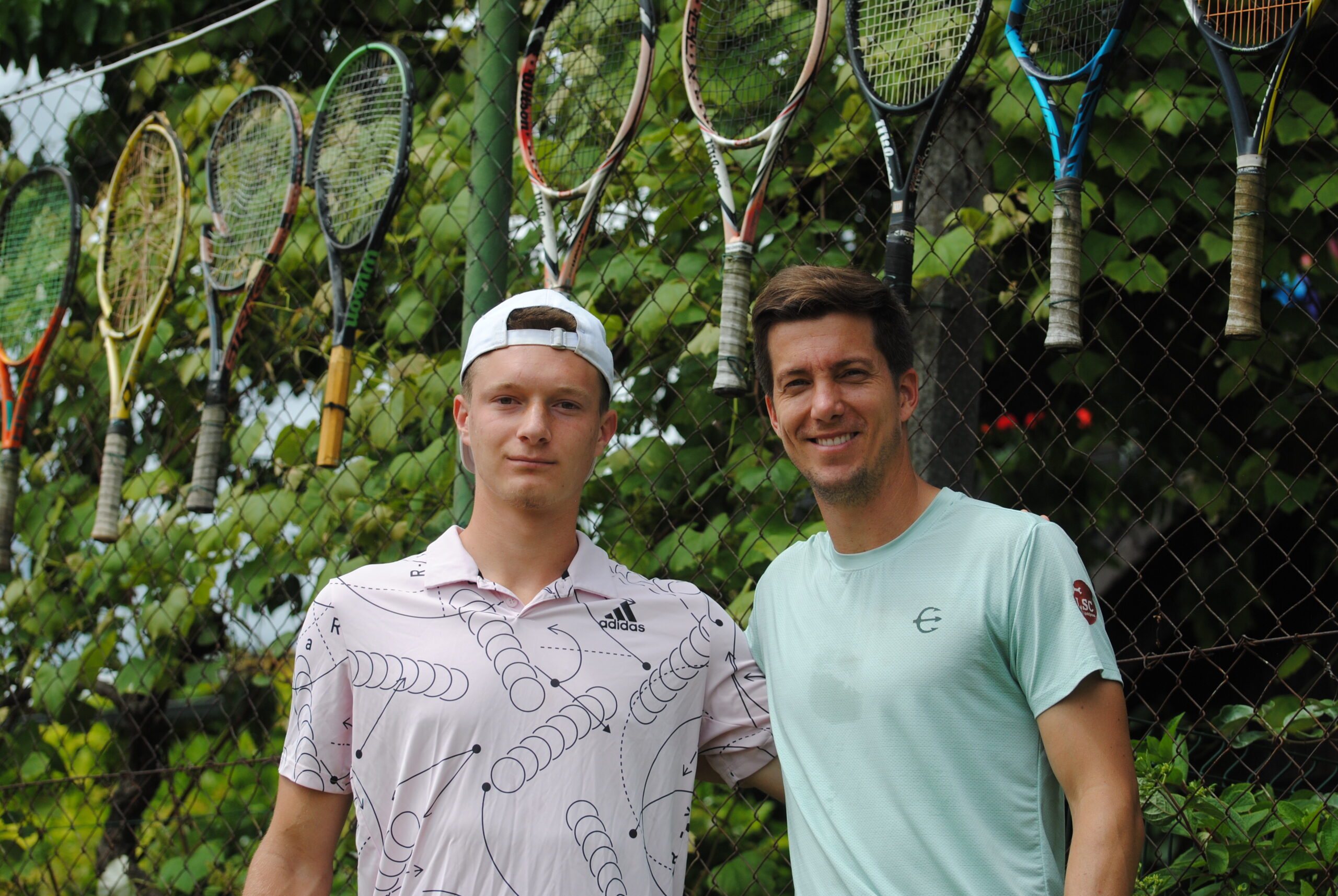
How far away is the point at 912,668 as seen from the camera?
5.19 feet

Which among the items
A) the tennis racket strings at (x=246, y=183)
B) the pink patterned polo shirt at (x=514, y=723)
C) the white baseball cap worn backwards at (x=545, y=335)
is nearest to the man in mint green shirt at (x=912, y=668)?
the pink patterned polo shirt at (x=514, y=723)

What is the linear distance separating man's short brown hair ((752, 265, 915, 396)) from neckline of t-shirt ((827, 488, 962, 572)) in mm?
192

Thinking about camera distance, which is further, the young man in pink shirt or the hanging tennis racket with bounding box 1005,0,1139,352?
the hanging tennis racket with bounding box 1005,0,1139,352

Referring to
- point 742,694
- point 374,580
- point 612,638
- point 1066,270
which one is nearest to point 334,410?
point 374,580

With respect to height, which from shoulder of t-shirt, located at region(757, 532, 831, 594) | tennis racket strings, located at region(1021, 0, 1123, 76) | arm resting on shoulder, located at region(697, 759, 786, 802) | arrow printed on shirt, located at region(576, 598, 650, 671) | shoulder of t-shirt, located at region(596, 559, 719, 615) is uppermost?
tennis racket strings, located at region(1021, 0, 1123, 76)

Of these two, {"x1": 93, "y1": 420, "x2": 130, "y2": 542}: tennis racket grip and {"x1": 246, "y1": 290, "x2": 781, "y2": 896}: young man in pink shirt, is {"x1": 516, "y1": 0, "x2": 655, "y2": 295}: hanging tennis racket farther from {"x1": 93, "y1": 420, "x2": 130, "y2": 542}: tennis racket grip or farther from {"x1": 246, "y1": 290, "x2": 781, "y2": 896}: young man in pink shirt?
{"x1": 93, "y1": 420, "x2": 130, "y2": 542}: tennis racket grip

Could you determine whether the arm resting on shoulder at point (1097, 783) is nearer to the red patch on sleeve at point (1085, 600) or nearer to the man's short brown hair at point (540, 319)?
the red patch on sleeve at point (1085, 600)

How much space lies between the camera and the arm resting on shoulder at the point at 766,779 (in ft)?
6.20

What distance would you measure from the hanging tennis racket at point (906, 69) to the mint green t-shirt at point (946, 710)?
0.60 meters

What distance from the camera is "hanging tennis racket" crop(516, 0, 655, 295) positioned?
2.71 meters

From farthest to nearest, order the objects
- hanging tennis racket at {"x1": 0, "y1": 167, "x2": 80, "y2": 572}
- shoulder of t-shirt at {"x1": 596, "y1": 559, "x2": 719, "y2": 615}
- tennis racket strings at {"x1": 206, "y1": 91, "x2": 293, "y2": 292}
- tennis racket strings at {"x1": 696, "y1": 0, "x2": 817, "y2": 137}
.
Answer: hanging tennis racket at {"x1": 0, "y1": 167, "x2": 80, "y2": 572}
tennis racket strings at {"x1": 206, "y1": 91, "x2": 293, "y2": 292}
tennis racket strings at {"x1": 696, "y1": 0, "x2": 817, "y2": 137}
shoulder of t-shirt at {"x1": 596, "y1": 559, "x2": 719, "y2": 615}

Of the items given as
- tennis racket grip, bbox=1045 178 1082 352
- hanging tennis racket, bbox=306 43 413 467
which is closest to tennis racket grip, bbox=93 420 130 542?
hanging tennis racket, bbox=306 43 413 467

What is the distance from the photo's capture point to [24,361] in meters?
3.68

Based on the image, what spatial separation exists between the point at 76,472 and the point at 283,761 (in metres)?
2.56
